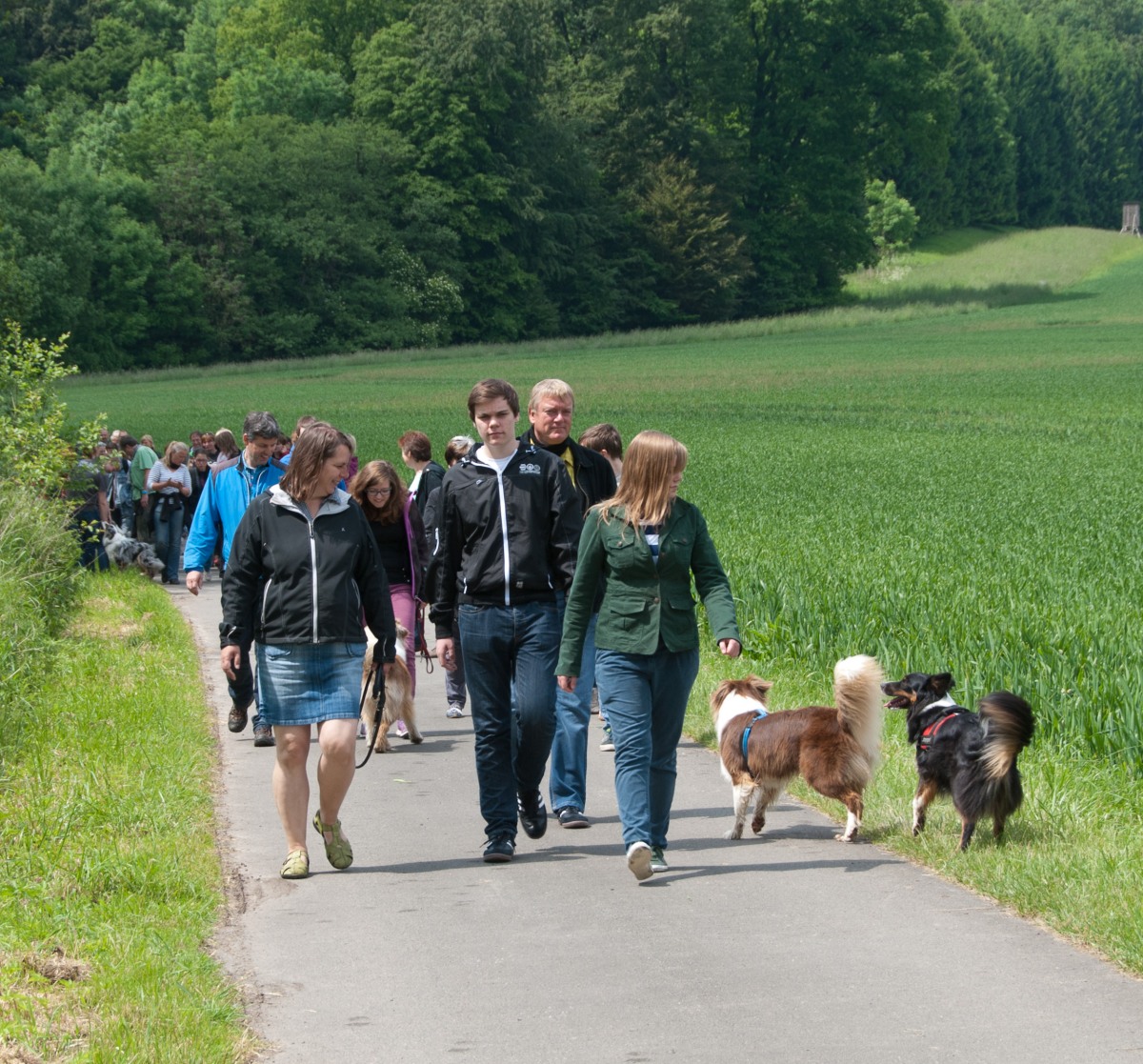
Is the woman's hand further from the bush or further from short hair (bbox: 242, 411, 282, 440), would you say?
short hair (bbox: 242, 411, 282, 440)

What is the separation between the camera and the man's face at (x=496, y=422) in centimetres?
671

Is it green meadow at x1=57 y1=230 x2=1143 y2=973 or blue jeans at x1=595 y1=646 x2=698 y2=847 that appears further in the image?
green meadow at x1=57 y1=230 x2=1143 y2=973

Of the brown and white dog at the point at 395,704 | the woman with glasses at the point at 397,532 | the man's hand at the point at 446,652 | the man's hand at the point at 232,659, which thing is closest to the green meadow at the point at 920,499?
the brown and white dog at the point at 395,704

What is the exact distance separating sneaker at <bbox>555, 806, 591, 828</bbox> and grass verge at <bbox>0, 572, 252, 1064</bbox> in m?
1.62

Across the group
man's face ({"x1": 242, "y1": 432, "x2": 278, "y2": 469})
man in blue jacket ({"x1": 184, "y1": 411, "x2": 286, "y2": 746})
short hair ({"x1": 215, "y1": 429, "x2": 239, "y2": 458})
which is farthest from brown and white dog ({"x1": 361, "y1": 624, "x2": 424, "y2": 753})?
short hair ({"x1": 215, "y1": 429, "x2": 239, "y2": 458})

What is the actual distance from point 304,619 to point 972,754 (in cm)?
278

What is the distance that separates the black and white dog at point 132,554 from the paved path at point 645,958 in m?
12.1

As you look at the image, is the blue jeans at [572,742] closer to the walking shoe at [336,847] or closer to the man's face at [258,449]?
the walking shoe at [336,847]

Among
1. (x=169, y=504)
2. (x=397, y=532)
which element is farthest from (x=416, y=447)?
(x=169, y=504)

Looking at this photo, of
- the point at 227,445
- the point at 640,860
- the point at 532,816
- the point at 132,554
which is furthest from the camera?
the point at 132,554

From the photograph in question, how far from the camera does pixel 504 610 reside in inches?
264

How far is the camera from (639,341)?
8062 centimetres

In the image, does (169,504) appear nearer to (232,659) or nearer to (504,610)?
(232,659)

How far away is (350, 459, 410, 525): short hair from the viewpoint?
9328 mm
